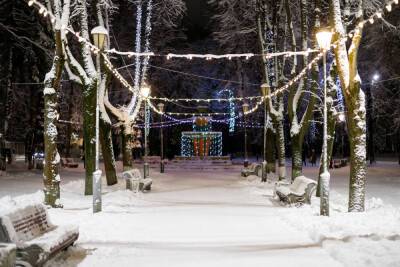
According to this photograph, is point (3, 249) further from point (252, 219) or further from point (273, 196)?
point (273, 196)

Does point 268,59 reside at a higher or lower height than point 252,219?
higher

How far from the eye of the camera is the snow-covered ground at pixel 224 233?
8.42m

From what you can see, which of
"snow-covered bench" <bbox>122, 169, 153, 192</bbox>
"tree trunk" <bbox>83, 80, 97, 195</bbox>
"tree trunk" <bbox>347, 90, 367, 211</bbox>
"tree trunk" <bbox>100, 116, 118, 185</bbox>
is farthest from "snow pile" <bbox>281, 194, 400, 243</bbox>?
"tree trunk" <bbox>100, 116, 118, 185</bbox>

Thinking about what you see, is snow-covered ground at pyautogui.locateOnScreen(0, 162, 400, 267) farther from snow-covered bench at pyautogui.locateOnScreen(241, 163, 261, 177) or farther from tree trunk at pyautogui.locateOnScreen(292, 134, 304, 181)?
snow-covered bench at pyautogui.locateOnScreen(241, 163, 261, 177)

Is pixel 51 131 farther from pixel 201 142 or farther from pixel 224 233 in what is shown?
pixel 201 142

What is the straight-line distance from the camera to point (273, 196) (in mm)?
19203

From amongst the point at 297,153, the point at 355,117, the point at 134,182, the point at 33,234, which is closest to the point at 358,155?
the point at 355,117

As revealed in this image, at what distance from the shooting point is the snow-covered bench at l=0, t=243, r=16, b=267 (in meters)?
6.31

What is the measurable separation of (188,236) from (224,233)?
0.84 metres

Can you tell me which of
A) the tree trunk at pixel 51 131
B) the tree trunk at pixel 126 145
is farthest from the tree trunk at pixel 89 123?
the tree trunk at pixel 126 145

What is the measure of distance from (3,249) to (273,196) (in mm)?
13806

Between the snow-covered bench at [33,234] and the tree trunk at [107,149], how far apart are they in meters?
12.1

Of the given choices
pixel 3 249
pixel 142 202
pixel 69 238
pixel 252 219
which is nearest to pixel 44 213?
pixel 69 238

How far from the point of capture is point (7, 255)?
640 centimetres
